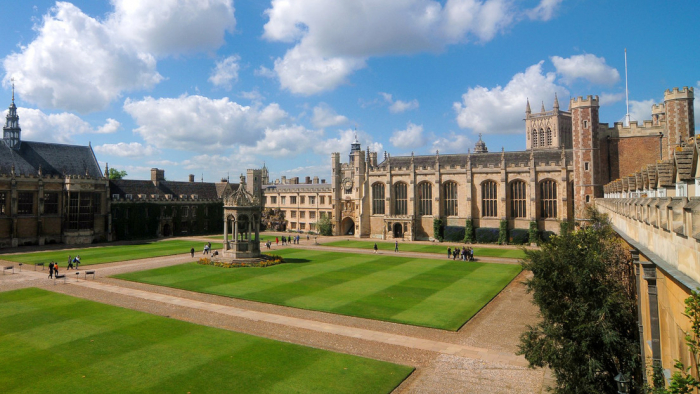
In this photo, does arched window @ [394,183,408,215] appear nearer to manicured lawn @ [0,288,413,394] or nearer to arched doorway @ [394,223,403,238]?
arched doorway @ [394,223,403,238]

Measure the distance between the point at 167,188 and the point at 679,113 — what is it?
70100 mm

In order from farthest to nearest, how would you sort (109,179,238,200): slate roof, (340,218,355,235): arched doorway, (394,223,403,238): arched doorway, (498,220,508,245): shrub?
(340,218,355,235): arched doorway, (109,179,238,200): slate roof, (394,223,403,238): arched doorway, (498,220,508,245): shrub

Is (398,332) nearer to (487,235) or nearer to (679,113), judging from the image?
(679,113)

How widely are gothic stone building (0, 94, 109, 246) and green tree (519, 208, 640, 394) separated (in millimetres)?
60534

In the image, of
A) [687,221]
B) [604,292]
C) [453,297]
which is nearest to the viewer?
[687,221]

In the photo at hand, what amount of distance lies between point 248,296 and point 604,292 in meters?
19.4

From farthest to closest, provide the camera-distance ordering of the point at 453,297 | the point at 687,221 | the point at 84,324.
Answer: the point at 453,297 < the point at 84,324 < the point at 687,221

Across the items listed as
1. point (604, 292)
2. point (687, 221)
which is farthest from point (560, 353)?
point (687, 221)

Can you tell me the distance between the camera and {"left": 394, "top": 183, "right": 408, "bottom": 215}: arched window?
6303cm

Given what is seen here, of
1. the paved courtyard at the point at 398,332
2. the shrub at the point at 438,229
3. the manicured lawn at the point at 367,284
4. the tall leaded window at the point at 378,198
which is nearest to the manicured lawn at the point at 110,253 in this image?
the manicured lawn at the point at 367,284

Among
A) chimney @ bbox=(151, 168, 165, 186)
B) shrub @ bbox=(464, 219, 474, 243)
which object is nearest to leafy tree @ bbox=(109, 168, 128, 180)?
chimney @ bbox=(151, 168, 165, 186)

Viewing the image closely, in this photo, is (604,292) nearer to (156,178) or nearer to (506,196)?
(506,196)

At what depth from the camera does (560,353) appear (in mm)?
12719

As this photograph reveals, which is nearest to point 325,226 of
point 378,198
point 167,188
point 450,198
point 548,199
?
point 378,198
